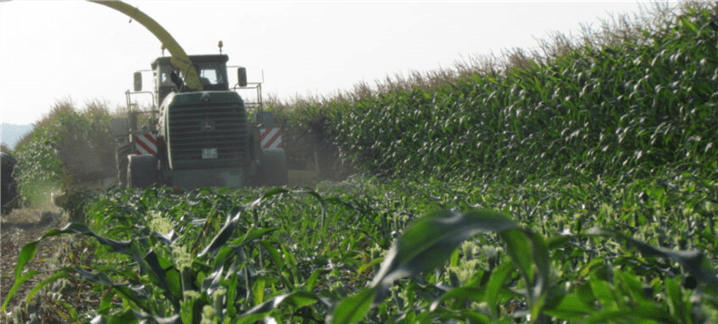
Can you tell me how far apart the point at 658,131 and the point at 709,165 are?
0.79 meters

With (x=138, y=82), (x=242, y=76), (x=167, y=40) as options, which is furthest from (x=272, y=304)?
(x=167, y=40)

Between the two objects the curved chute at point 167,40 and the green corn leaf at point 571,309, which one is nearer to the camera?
the green corn leaf at point 571,309

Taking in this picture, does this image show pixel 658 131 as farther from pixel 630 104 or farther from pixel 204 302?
pixel 204 302

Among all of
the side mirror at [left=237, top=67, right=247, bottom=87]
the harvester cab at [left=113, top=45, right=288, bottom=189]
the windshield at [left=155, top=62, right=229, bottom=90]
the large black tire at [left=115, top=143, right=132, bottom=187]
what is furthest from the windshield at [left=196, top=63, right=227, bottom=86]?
the large black tire at [left=115, top=143, right=132, bottom=187]

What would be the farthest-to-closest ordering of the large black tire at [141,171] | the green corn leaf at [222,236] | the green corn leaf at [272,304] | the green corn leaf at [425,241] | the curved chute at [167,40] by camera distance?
the curved chute at [167,40]
the large black tire at [141,171]
the green corn leaf at [222,236]
the green corn leaf at [272,304]
the green corn leaf at [425,241]

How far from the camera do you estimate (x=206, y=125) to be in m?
10.4

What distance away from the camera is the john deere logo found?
10.3 meters

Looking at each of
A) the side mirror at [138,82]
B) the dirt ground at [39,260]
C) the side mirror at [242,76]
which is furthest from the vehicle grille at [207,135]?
the dirt ground at [39,260]

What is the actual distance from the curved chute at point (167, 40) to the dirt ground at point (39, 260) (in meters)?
3.37

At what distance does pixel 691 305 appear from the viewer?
2.28 feet

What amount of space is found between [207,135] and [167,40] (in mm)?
2764

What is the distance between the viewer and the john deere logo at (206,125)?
1032 cm

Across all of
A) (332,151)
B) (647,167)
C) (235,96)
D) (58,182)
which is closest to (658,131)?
(647,167)

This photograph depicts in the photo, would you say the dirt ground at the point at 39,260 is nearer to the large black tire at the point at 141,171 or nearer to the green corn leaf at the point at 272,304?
the green corn leaf at the point at 272,304
